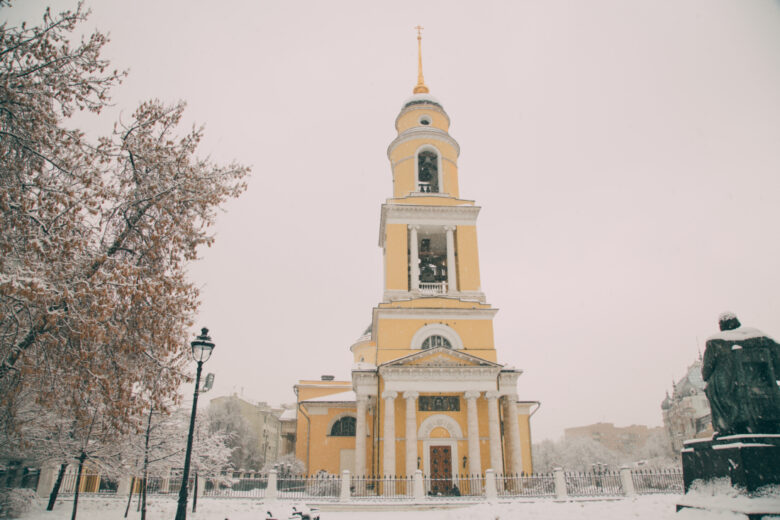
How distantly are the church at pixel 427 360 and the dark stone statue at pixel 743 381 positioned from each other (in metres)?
15.3

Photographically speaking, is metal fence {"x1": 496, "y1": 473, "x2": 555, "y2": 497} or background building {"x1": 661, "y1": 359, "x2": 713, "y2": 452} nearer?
metal fence {"x1": 496, "y1": 473, "x2": 555, "y2": 497}

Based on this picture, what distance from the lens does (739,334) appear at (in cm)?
653

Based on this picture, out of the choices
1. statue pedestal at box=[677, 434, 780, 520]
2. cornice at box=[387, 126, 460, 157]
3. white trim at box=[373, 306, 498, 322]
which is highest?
cornice at box=[387, 126, 460, 157]

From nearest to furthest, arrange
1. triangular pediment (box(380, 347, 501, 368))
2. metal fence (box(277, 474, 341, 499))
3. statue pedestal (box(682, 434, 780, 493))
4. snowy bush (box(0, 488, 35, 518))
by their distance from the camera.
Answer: statue pedestal (box(682, 434, 780, 493))
snowy bush (box(0, 488, 35, 518))
metal fence (box(277, 474, 341, 499))
triangular pediment (box(380, 347, 501, 368))

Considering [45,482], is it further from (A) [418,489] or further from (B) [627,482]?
(B) [627,482]

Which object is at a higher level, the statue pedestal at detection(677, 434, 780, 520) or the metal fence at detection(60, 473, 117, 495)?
the statue pedestal at detection(677, 434, 780, 520)

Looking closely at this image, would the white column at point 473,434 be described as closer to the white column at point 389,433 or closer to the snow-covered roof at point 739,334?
the white column at point 389,433

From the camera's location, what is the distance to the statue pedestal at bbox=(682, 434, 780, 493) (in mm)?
5598

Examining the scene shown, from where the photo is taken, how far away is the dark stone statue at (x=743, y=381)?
6090 millimetres

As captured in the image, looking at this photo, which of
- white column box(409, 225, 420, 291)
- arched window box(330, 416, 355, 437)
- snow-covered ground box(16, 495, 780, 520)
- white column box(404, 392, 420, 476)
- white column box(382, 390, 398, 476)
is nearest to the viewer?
snow-covered ground box(16, 495, 780, 520)

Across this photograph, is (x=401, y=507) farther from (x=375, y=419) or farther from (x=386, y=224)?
(x=386, y=224)

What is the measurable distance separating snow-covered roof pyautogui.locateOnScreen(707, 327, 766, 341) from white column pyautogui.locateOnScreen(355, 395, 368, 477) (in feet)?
59.2

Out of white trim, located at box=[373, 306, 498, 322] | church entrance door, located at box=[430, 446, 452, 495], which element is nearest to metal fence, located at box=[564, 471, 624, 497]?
church entrance door, located at box=[430, 446, 452, 495]

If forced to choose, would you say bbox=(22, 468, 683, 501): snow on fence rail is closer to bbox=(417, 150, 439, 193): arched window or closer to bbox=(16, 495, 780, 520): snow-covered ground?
bbox=(16, 495, 780, 520): snow-covered ground
